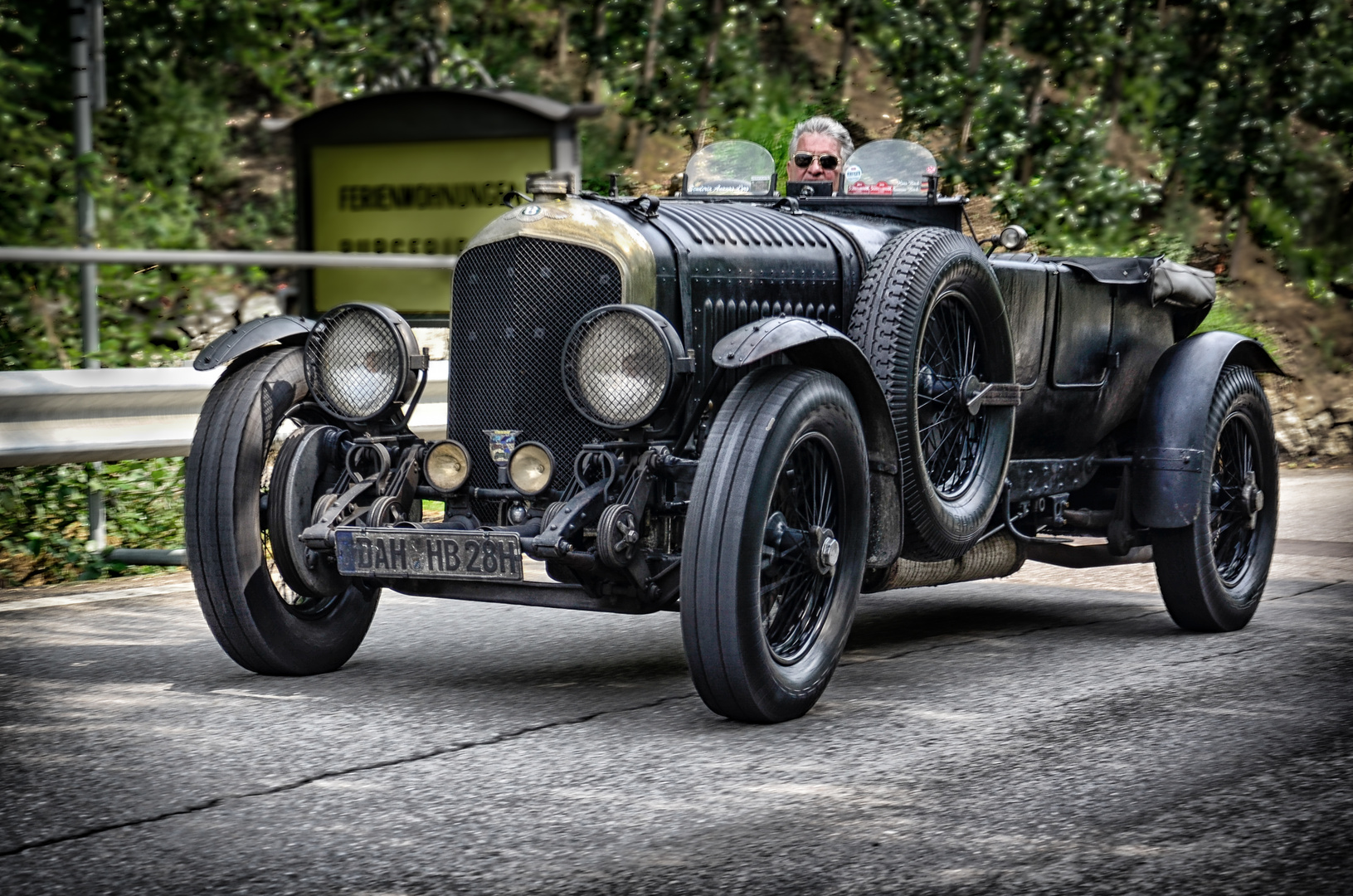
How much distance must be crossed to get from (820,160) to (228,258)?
328 cm

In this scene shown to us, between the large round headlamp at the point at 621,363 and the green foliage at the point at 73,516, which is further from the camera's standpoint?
the green foliage at the point at 73,516

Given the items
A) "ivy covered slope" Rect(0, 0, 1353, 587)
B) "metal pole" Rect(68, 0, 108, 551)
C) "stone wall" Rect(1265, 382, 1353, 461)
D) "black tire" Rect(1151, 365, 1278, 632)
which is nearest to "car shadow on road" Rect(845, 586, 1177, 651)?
"black tire" Rect(1151, 365, 1278, 632)

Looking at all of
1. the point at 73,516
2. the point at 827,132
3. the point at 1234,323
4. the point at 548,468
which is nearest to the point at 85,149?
the point at 73,516

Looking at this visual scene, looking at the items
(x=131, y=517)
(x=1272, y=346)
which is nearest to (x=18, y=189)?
(x=131, y=517)

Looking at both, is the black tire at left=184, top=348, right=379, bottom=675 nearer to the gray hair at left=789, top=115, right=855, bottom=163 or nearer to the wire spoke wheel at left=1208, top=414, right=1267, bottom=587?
the gray hair at left=789, top=115, right=855, bottom=163

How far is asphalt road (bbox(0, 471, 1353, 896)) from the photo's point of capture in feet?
11.4

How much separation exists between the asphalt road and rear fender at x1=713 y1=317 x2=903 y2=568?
1.57ft

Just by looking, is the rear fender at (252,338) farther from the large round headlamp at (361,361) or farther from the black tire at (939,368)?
the black tire at (939,368)

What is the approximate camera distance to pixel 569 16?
16.2 meters

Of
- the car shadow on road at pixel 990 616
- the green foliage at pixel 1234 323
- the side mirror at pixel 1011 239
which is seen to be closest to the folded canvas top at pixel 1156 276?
the side mirror at pixel 1011 239

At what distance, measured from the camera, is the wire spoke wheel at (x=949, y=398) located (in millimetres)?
5645

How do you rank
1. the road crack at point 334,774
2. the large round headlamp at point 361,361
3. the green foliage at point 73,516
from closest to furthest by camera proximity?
the road crack at point 334,774 < the large round headlamp at point 361,361 < the green foliage at point 73,516

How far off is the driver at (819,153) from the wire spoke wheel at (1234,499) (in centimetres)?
174

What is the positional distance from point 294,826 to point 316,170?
6.68m
